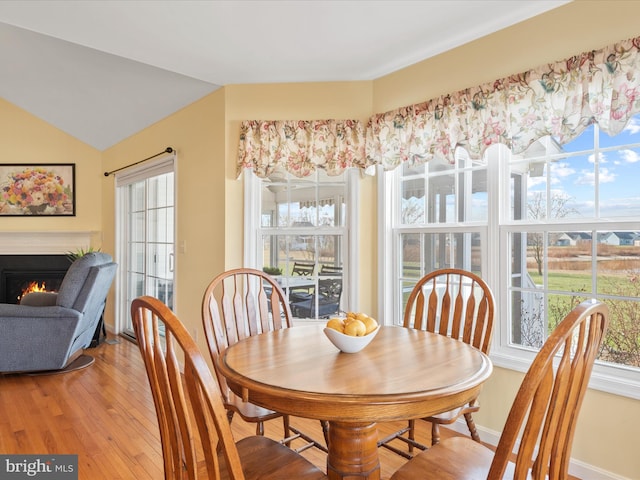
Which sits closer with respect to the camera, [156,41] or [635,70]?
[635,70]

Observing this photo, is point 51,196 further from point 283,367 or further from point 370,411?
point 370,411

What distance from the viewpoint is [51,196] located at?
531cm

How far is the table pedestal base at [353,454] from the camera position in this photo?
4.54 ft

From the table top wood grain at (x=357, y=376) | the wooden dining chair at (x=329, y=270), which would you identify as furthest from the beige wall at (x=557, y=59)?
the wooden dining chair at (x=329, y=270)

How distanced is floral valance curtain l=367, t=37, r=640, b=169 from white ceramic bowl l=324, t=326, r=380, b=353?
54.9 inches

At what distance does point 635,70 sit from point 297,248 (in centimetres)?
224

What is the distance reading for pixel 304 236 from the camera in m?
3.21

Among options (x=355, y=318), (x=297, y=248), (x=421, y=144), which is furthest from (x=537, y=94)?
(x=297, y=248)

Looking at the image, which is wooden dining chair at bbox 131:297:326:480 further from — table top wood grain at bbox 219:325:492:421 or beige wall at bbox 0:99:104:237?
beige wall at bbox 0:99:104:237

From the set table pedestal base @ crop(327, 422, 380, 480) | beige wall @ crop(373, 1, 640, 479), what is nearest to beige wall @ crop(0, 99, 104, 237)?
beige wall @ crop(373, 1, 640, 479)

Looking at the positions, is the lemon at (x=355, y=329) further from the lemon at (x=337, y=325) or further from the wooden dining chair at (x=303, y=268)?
the wooden dining chair at (x=303, y=268)

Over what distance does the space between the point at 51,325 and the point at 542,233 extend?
3.69 m

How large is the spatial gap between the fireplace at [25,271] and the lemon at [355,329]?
4.77 m

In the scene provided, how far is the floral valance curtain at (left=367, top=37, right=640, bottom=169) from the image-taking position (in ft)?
6.16
